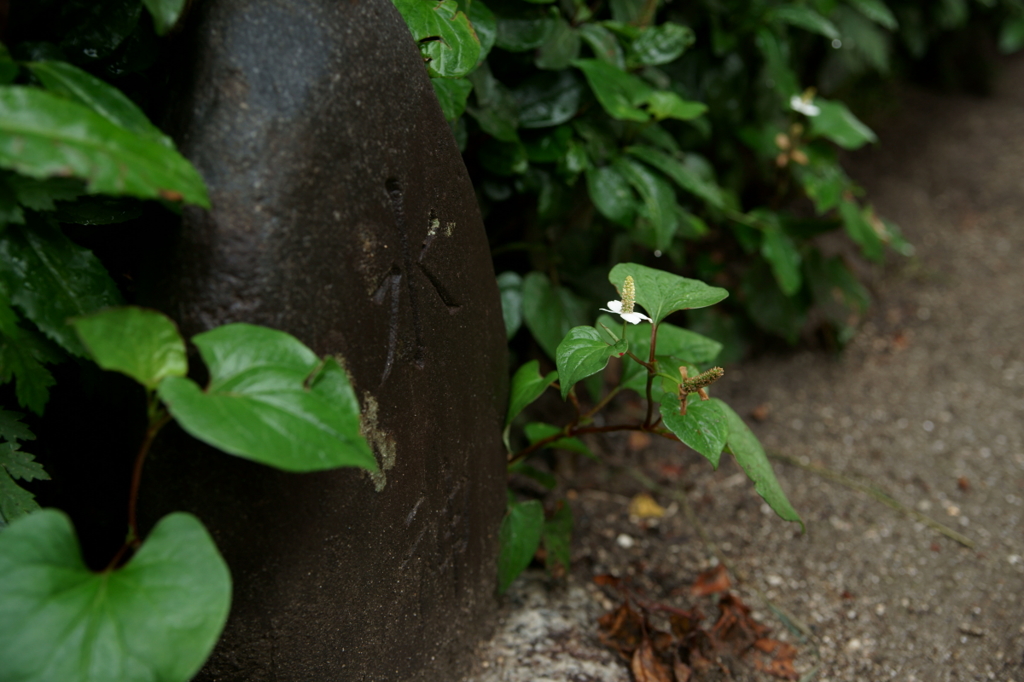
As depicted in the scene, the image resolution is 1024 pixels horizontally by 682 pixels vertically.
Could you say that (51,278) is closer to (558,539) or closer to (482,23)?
(482,23)

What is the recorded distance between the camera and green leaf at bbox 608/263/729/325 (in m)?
1.18

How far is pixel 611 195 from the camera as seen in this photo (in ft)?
5.69

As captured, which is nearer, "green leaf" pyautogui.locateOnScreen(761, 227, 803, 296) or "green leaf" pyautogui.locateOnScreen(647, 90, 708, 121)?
"green leaf" pyautogui.locateOnScreen(647, 90, 708, 121)

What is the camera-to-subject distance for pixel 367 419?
112cm

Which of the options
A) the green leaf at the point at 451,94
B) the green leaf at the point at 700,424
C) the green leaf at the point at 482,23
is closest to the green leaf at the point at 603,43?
the green leaf at the point at 482,23

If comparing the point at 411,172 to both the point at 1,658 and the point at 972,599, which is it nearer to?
the point at 1,658

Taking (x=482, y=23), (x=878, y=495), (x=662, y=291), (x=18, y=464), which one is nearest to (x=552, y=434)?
(x=662, y=291)

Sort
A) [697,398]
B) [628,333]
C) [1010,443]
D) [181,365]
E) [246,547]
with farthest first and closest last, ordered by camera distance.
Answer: [1010,443] < [628,333] < [697,398] < [246,547] < [181,365]

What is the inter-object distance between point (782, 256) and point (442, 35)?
1.50 metres

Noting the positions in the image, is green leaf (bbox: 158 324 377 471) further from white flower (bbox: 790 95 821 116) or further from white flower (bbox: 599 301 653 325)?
white flower (bbox: 790 95 821 116)

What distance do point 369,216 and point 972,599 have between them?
63.8 inches

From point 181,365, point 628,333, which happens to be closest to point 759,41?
point 628,333

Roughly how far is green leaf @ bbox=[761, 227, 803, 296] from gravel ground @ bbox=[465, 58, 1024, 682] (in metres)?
0.41

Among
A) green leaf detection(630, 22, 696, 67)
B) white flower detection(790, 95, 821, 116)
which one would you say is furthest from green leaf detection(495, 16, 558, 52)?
white flower detection(790, 95, 821, 116)
